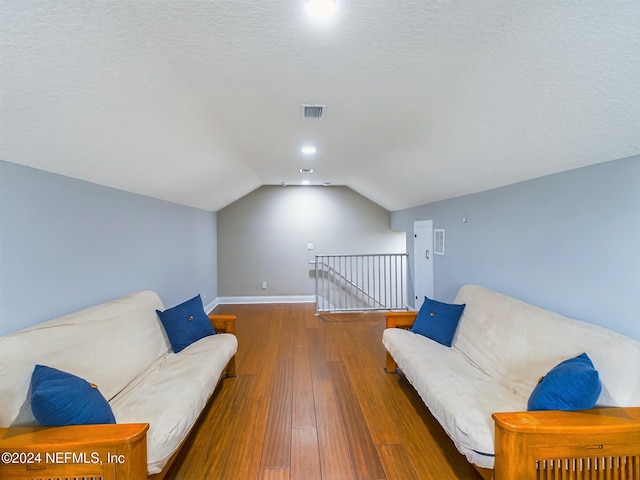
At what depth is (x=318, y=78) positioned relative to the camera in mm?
1772

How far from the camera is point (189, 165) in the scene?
2.97 meters

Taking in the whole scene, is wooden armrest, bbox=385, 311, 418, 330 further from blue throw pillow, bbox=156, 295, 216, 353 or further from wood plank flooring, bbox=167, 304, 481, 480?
blue throw pillow, bbox=156, 295, 216, 353

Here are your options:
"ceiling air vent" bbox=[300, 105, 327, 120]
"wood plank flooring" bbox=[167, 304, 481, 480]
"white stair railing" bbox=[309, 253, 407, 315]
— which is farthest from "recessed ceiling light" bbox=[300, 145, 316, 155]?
"white stair railing" bbox=[309, 253, 407, 315]

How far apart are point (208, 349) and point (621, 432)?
8.28ft

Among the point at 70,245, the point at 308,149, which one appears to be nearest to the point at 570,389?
the point at 308,149

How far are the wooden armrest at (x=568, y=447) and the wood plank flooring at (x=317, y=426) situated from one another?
56 cm

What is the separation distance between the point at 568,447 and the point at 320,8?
217cm

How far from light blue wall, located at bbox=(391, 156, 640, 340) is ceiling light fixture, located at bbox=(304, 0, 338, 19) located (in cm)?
177

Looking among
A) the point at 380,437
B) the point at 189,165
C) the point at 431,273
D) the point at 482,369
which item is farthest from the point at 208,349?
the point at 431,273

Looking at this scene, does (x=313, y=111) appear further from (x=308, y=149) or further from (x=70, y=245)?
(x=70, y=245)

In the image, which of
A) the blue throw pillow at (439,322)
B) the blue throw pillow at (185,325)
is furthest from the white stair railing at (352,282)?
the blue throw pillow at (185,325)

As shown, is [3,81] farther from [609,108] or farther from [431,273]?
[431,273]

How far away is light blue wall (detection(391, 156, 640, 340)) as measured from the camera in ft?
5.34

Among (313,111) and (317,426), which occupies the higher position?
(313,111)
